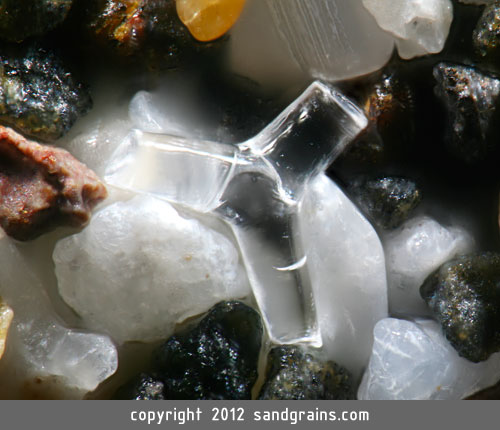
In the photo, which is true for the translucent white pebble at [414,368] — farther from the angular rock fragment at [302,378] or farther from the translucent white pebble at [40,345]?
the translucent white pebble at [40,345]

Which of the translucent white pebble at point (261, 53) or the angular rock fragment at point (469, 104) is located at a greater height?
the translucent white pebble at point (261, 53)

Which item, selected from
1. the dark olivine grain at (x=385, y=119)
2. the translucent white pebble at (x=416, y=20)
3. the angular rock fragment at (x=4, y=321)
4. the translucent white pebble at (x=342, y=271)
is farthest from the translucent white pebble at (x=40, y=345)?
the translucent white pebble at (x=416, y=20)

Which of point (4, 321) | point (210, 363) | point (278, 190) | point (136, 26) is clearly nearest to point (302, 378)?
point (210, 363)

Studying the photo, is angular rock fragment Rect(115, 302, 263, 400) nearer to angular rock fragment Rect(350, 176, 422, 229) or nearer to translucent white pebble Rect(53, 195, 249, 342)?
translucent white pebble Rect(53, 195, 249, 342)

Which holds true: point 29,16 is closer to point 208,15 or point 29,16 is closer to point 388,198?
point 208,15

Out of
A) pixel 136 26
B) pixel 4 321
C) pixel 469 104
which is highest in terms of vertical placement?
pixel 136 26
